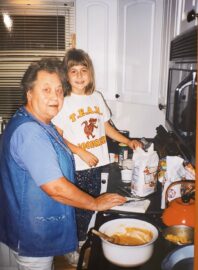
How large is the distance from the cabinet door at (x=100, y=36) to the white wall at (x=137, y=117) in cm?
21

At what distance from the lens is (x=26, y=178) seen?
1137 millimetres

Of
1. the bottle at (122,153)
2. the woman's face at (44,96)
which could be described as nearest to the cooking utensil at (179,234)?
the woman's face at (44,96)

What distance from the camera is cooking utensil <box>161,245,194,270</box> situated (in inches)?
35.3

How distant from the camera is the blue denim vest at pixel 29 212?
1143 millimetres

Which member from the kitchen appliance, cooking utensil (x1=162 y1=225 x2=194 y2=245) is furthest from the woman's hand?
the kitchen appliance

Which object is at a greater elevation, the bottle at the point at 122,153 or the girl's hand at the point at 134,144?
the girl's hand at the point at 134,144

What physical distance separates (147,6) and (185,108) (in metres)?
1.51

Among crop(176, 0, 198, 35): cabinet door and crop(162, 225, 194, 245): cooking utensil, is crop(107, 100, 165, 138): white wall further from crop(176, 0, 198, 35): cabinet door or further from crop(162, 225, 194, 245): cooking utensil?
crop(162, 225, 194, 245): cooking utensil

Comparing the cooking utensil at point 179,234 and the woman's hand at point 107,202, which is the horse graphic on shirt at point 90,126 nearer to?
the woman's hand at point 107,202

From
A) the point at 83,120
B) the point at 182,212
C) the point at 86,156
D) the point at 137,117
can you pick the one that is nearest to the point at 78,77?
the point at 83,120

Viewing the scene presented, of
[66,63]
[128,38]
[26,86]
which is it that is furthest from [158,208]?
[128,38]

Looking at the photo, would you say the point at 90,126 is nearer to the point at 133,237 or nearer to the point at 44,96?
the point at 44,96

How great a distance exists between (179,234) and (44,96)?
2.38 ft

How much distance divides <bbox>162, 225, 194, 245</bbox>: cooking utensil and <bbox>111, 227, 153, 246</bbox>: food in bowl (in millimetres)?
72
